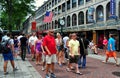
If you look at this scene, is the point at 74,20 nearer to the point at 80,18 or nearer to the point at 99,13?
the point at 80,18

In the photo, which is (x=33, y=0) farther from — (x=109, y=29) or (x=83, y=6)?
(x=109, y=29)

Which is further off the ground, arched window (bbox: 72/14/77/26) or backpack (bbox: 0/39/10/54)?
arched window (bbox: 72/14/77/26)

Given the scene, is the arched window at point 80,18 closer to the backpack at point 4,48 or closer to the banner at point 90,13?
the banner at point 90,13

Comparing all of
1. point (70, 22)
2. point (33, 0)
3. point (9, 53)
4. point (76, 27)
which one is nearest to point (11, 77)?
point (9, 53)

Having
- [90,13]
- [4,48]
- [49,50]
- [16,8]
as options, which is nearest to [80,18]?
[90,13]

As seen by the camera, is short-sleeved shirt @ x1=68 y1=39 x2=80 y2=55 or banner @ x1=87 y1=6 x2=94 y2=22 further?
banner @ x1=87 y1=6 x2=94 y2=22

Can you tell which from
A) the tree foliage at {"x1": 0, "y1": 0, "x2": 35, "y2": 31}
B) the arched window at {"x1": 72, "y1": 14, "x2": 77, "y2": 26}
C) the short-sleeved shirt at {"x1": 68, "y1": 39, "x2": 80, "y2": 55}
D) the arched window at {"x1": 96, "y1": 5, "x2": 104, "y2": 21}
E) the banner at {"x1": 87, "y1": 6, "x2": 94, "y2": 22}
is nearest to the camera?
the short-sleeved shirt at {"x1": 68, "y1": 39, "x2": 80, "y2": 55}

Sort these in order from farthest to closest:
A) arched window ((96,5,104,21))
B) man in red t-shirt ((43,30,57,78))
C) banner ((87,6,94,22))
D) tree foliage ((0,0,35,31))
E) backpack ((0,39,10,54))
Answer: tree foliage ((0,0,35,31))
banner ((87,6,94,22))
arched window ((96,5,104,21))
backpack ((0,39,10,54))
man in red t-shirt ((43,30,57,78))

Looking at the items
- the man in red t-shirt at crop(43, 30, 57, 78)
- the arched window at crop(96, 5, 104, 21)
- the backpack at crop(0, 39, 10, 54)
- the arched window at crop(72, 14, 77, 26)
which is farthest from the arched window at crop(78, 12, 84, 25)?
the man in red t-shirt at crop(43, 30, 57, 78)

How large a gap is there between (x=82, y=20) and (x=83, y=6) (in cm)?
213

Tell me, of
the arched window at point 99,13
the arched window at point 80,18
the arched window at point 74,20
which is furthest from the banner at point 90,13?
the arched window at point 74,20

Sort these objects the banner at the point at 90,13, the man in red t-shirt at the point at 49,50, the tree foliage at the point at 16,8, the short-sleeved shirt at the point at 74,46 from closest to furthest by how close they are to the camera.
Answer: the man in red t-shirt at the point at 49,50
the short-sleeved shirt at the point at 74,46
the banner at the point at 90,13
the tree foliage at the point at 16,8

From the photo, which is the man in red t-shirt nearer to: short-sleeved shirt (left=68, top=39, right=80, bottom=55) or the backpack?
short-sleeved shirt (left=68, top=39, right=80, bottom=55)

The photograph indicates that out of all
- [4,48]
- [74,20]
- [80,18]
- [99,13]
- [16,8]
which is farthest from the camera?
[74,20]
